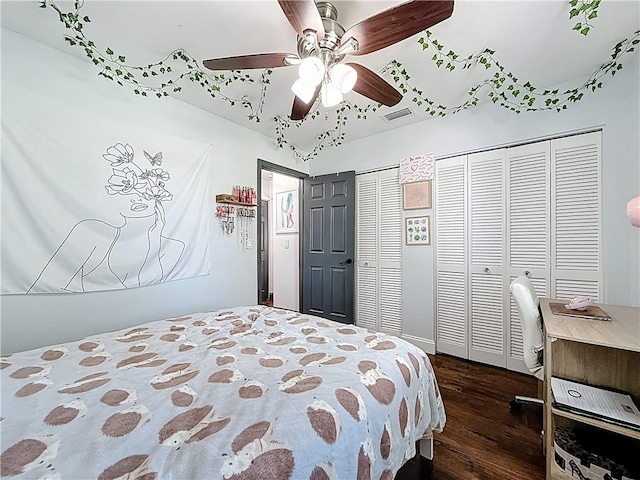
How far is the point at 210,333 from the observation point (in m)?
1.58

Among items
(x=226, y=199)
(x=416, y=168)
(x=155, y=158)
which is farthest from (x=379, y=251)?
(x=155, y=158)

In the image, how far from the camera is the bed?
0.67 meters

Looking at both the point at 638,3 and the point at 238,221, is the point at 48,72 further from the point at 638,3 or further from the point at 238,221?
the point at 638,3

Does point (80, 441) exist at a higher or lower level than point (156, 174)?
lower

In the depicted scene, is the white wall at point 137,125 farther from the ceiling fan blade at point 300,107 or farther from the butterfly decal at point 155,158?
the ceiling fan blade at point 300,107

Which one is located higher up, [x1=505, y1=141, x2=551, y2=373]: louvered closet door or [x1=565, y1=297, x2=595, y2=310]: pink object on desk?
[x1=505, y1=141, x2=551, y2=373]: louvered closet door

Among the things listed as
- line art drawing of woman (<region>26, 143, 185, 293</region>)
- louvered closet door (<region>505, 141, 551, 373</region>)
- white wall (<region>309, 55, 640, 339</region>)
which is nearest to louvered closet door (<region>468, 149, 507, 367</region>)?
louvered closet door (<region>505, 141, 551, 373</region>)

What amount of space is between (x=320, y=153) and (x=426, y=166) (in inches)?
60.6

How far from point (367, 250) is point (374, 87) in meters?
2.09

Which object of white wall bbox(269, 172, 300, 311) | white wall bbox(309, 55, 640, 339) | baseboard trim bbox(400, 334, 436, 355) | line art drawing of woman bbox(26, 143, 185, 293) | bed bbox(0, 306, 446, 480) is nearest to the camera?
bed bbox(0, 306, 446, 480)

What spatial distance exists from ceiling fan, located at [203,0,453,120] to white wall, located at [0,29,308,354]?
1.12 m

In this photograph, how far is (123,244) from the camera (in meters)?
2.11

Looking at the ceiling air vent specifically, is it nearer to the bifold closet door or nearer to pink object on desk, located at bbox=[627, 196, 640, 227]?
the bifold closet door

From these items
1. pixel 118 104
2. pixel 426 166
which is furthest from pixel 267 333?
pixel 426 166
